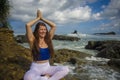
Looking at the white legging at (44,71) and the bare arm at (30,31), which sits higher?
the bare arm at (30,31)

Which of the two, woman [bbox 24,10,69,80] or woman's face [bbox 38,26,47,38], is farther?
woman's face [bbox 38,26,47,38]

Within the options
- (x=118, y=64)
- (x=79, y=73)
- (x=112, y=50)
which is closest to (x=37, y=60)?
(x=79, y=73)

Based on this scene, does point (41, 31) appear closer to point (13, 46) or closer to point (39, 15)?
point (39, 15)

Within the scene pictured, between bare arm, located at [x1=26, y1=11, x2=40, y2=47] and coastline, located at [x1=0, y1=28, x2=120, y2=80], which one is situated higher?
bare arm, located at [x1=26, y1=11, x2=40, y2=47]

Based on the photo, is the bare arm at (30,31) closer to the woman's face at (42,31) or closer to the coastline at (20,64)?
the woman's face at (42,31)

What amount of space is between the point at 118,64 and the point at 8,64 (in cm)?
1032

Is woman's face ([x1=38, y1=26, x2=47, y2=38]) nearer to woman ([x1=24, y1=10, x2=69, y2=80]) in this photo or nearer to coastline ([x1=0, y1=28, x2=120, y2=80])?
woman ([x1=24, y1=10, x2=69, y2=80])

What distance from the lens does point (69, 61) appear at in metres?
19.3

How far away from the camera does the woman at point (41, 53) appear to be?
6.44 meters

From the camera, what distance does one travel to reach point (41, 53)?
6.48m

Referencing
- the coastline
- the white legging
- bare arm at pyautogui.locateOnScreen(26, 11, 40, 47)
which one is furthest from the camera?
the coastline

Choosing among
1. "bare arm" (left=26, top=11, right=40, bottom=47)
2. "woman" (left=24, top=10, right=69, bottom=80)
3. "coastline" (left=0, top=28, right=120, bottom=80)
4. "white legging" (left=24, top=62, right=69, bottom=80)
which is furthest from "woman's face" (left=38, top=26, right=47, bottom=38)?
"coastline" (left=0, top=28, right=120, bottom=80)

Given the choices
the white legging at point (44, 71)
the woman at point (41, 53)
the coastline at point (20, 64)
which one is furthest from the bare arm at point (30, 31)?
the coastline at point (20, 64)

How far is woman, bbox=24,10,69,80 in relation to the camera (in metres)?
6.44
